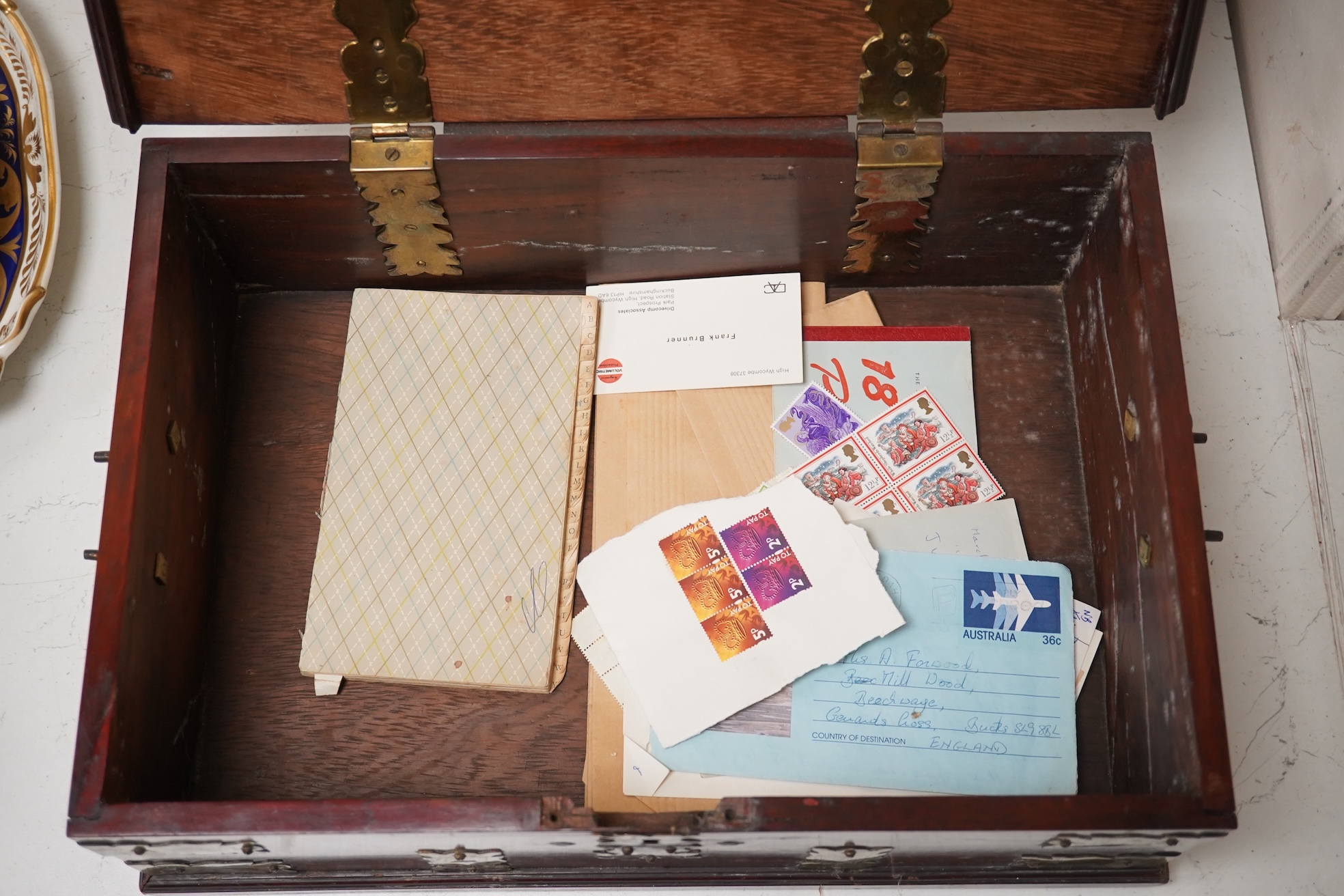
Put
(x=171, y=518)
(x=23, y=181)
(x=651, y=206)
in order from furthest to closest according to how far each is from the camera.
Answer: (x=23, y=181) < (x=651, y=206) < (x=171, y=518)

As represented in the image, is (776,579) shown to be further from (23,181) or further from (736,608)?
(23,181)

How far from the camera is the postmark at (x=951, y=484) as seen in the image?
1289mm

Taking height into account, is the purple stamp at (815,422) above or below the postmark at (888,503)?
above

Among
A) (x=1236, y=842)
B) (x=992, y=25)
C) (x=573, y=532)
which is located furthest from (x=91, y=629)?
(x=1236, y=842)

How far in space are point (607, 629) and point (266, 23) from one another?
74 centimetres

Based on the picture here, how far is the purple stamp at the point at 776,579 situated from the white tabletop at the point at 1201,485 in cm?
35

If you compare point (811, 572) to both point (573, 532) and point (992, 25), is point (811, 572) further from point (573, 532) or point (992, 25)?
point (992, 25)

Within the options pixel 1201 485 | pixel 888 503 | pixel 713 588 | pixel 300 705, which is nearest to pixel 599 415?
pixel 713 588

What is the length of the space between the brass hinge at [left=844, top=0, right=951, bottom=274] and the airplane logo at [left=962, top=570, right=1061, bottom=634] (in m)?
0.43

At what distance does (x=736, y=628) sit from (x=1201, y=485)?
2.02 feet

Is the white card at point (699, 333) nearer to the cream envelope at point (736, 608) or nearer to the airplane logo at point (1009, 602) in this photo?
the cream envelope at point (736, 608)

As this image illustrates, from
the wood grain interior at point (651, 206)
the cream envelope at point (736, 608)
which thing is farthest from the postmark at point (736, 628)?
the wood grain interior at point (651, 206)

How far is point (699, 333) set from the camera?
1.36 metres

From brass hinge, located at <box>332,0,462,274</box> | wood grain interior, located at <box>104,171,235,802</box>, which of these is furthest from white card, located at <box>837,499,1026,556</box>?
wood grain interior, located at <box>104,171,235,802</box>
